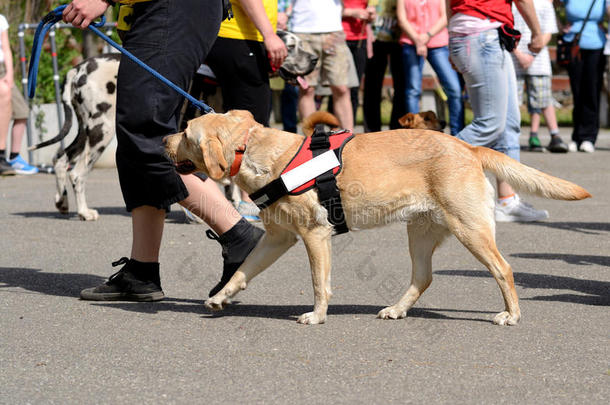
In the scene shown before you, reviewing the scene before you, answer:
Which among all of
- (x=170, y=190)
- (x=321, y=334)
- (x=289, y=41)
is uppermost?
(x=289, y=41)

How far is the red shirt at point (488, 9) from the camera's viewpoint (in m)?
6.40

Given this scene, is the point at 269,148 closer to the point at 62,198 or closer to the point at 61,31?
the point at 62,198

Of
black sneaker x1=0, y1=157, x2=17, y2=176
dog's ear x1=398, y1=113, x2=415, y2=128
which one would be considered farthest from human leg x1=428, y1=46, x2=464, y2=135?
black sneaker x1=0, y1=157, x2=17, y2=176

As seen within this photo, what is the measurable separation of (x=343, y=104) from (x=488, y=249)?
5215mm

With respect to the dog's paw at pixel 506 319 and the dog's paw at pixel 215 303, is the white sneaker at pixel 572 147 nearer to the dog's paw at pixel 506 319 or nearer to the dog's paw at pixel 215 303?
the dog's paw at pixel 506 319

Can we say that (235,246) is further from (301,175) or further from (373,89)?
(373,89)

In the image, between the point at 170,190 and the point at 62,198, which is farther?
the point at 62,198

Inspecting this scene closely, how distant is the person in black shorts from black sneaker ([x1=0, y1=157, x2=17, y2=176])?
6018mm

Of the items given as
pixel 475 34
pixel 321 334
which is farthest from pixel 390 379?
pixel 475 34

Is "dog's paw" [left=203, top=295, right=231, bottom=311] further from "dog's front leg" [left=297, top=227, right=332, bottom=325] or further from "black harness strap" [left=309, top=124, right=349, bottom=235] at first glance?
"black harness strap" [left=309, top=124, right=349, bottom=235]

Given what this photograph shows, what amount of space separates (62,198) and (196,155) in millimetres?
3704

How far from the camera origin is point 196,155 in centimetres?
418

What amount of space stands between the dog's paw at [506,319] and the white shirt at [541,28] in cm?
678

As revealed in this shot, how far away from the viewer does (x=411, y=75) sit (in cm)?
1030
